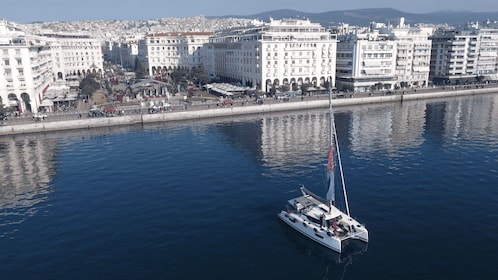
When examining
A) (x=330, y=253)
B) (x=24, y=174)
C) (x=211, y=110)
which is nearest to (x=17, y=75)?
(x=211, y=110)

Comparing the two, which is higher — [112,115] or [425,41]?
[425,41]

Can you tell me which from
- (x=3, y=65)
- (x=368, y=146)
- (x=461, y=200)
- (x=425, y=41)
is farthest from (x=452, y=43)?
(x=3, y=65)

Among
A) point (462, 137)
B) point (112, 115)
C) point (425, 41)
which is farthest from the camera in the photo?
point (425, 41)

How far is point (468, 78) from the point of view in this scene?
5797 inches

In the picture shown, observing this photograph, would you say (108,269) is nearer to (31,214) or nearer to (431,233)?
(31,214)

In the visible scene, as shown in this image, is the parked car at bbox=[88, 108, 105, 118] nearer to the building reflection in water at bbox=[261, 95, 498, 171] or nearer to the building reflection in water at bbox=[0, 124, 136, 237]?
the building reflection in water at bbox=[0, 124, 136, 237]

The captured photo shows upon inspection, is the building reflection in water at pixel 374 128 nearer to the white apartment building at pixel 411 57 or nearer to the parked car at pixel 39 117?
the white apartment building at pixel 411 57

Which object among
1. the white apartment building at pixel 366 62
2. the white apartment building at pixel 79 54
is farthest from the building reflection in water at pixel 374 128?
the white apartment building at pixel 79 54

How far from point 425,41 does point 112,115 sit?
111m

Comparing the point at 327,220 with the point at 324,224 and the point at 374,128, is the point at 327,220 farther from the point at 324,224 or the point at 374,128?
the point at 374,128

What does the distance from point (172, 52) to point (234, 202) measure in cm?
15458

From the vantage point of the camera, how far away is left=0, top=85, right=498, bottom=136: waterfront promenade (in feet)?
279

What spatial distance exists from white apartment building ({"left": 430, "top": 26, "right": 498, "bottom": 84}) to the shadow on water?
13117 centimetres

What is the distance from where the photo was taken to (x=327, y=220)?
124ft
